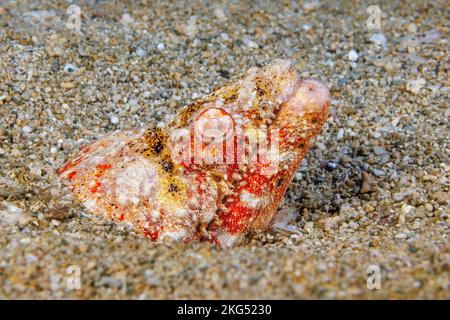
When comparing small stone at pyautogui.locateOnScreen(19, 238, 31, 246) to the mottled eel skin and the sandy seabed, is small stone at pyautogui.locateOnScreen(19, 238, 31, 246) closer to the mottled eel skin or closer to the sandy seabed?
the sandy seabed

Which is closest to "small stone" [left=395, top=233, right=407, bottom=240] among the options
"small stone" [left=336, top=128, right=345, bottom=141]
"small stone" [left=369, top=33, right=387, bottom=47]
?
"small stone" [left=336, top=128, right=345, bottom=141]

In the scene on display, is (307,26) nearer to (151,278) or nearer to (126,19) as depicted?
(126,19)

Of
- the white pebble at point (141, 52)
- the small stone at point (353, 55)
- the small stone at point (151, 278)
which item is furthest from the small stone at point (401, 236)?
the white pebble at point (141, 52)

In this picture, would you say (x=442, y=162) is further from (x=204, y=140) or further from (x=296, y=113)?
(x=204, y=140)

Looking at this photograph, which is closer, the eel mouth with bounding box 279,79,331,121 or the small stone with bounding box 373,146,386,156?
the eel mouth with bounding box 279,79,331,121

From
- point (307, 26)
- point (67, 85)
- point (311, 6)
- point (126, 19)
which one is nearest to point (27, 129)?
point (67, 85)

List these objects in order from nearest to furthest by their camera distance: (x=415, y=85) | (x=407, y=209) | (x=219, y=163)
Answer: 1. (x=219, y=163)
2. (x=407, y=209)
3. (x=415, y=85)
